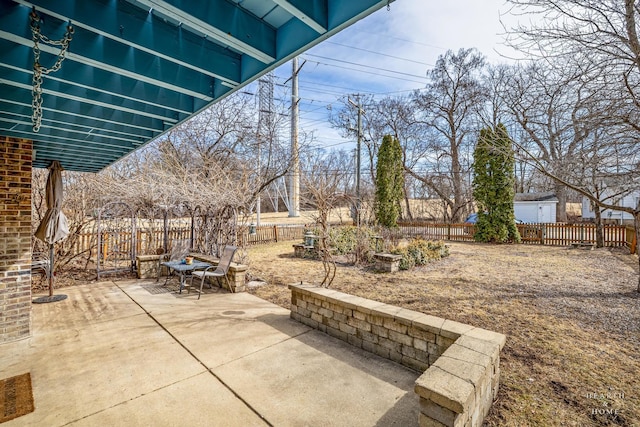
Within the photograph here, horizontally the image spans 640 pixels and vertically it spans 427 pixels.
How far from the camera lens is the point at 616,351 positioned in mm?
3482

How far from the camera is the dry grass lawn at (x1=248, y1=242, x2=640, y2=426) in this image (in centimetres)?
256

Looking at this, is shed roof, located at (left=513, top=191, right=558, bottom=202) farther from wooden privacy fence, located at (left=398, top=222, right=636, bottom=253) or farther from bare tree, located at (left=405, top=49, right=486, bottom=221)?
wooden privacy fence, located at (left=398, top=222, right=636, bottom=253)

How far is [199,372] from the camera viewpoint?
295cm

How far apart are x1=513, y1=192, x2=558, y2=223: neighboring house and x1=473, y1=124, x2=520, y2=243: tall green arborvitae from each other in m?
10.9

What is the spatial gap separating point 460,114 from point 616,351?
63.8 feet

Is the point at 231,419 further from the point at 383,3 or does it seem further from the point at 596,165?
the point at 596,165

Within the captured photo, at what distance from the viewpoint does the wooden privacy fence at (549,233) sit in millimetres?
11664

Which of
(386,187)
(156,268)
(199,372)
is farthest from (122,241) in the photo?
(386,187)

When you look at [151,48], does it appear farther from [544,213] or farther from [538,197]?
[544,213]

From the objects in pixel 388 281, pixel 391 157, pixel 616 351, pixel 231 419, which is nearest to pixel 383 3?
pixel 231 419

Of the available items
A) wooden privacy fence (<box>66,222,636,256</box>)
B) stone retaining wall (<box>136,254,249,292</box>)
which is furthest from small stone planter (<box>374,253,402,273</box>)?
stone retaining wall (<box>136,254,249,292</box>)

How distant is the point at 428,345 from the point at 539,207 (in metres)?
24.8

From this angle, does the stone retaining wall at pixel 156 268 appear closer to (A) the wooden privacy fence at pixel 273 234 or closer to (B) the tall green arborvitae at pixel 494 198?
(A) the wooden privacy fence at pixel 273 234

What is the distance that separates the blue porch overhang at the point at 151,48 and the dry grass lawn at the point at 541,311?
10.7ft
